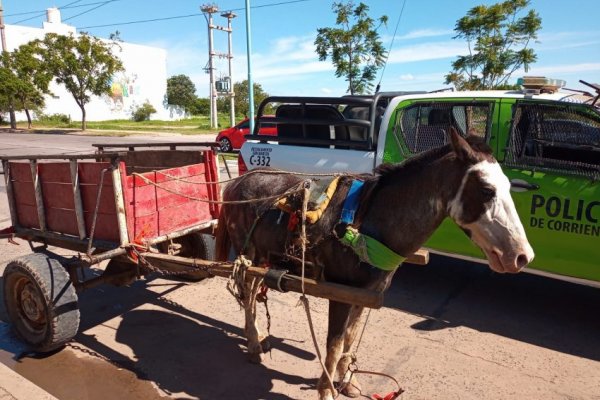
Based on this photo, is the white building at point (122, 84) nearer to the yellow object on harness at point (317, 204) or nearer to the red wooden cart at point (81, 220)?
the red wooden cart at point (81, 220)

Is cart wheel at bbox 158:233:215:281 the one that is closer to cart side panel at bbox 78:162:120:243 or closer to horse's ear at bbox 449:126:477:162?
cart side panel at bbox 78:162:120:243

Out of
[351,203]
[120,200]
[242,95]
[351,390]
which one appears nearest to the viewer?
[351,203]

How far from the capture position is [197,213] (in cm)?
477

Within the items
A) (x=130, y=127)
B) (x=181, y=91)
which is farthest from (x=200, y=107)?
(x=130, y=127)

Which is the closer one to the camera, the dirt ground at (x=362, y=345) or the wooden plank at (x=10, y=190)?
the dirt ground at (x=362, y=345)

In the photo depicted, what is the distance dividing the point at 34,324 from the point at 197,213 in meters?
1.78

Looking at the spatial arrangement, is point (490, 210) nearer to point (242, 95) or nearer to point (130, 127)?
point (130, 127)

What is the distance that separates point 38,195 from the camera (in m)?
4.42

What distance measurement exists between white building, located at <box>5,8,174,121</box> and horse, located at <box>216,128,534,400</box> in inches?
2045

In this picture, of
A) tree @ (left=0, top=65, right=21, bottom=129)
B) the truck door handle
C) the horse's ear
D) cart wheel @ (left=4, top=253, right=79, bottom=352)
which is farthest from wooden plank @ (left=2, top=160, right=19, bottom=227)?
tree @ (left=0, top=65, right=21, bottom=129)

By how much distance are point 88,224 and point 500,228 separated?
3447 millimetres

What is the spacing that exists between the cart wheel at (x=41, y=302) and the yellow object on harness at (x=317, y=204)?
2090 millimetres

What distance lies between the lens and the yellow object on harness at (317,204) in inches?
125

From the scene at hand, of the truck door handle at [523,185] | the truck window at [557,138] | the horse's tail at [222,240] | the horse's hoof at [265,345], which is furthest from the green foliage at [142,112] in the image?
the truck door handle at [523,185]
